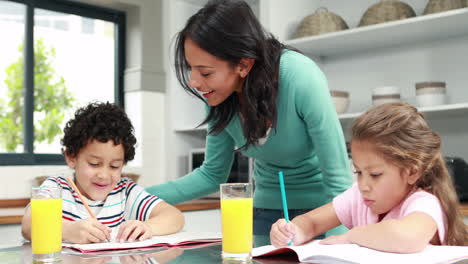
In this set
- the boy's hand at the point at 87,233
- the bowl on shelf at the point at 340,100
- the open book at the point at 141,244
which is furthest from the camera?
the bowl on shelf at the point at 340,100

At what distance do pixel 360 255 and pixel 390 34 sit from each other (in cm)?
216

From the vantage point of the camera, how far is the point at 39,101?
3.34 m

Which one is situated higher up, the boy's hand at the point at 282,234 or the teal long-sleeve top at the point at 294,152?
the teal long-sleeve top at the point at 294,152

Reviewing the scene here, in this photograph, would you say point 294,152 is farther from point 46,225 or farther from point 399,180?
point 46,225

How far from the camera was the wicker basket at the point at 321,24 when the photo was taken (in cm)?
297

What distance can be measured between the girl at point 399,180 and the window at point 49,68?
247 centimetres

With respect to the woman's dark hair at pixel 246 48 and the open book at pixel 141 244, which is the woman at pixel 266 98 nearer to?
the woman's dark hair at pixel 246 48

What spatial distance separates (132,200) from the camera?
1.61 metres

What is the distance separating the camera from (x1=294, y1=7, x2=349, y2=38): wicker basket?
2971 millimetres

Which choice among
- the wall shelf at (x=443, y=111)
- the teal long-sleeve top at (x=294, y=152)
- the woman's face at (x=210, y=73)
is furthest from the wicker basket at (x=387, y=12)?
the woman's face at (x=210, y=73)

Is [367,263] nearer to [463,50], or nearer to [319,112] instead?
[319,112]

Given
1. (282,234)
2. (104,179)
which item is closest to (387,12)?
(104,179)

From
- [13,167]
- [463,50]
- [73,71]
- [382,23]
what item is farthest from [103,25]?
[463,50]

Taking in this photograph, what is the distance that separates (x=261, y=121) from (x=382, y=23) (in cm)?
160
